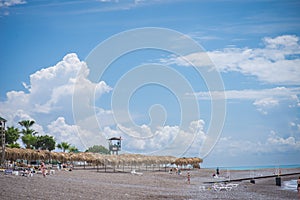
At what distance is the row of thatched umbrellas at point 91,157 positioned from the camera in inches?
1782

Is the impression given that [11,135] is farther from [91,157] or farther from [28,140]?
[91,157]

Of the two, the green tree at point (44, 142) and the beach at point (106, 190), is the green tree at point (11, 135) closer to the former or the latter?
the green tree at point (44, 142)

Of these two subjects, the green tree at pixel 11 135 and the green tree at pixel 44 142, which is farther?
the green tree at pixel 44 142

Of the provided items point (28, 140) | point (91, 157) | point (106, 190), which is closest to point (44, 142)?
point (28, 140)

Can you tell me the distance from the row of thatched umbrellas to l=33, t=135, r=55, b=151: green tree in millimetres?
18376

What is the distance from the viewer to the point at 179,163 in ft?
221

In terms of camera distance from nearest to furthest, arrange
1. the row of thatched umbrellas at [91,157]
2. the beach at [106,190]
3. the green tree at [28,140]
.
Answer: the beach at [106,190] < the row of thatched umbrellas at [91,157] < the green tree at [28,140]

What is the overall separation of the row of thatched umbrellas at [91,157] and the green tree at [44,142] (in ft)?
60.3

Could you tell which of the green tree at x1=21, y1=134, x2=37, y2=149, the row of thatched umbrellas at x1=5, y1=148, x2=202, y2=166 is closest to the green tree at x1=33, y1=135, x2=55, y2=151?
the green tree at x1=21, y1=134, x2=37, y2=149

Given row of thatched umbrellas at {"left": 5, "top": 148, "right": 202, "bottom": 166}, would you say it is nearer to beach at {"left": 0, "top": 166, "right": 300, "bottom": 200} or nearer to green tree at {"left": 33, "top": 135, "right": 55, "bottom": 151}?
beach at {"left": 0, "top": 166, "right": 300, "bottom": 200}

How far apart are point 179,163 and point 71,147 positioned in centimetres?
3301

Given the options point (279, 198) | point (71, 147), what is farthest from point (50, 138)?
point (279, 198)

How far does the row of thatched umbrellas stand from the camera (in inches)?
1782

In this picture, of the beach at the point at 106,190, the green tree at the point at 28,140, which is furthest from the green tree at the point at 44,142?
the beach at the point at 106,190
